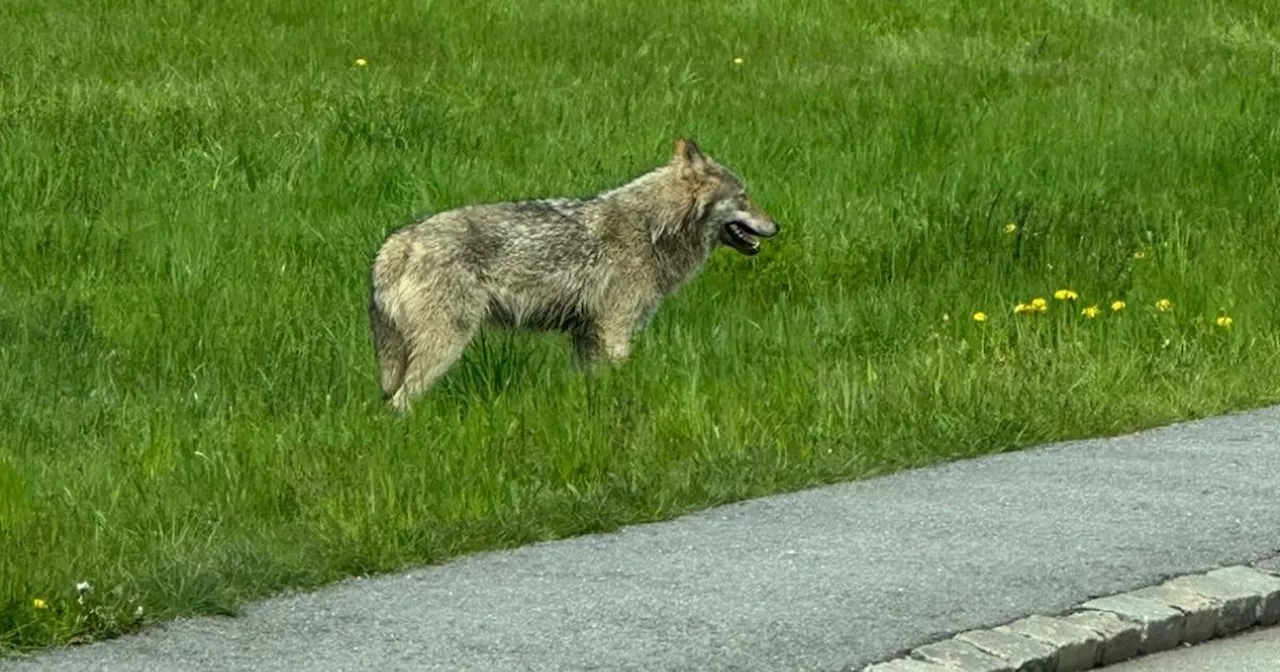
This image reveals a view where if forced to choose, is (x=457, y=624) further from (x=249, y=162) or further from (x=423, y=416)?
(x=249, y=162)

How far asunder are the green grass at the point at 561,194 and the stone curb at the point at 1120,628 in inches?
64.3

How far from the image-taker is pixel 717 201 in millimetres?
11477

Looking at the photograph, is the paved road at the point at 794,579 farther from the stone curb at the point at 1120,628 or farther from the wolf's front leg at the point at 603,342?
the wolf's front leg at the point at 603,342

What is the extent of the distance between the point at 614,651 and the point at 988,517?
197cm

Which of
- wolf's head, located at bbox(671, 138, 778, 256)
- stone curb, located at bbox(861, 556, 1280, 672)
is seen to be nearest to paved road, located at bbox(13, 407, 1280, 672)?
stone curb, located at bbox(861, 556, 1280, 672)

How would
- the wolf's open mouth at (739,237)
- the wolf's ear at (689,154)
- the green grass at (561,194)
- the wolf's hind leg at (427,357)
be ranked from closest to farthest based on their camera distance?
the green grass at (561,194)
the wolf's hind leg at (427,357)
the wolf's ear at (689,154)
the wolf's open mouth at (739,237)

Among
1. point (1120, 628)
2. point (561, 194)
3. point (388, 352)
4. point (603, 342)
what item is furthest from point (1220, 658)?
point (561, 194)

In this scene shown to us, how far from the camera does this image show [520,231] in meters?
10.6

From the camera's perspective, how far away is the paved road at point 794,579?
6742mm

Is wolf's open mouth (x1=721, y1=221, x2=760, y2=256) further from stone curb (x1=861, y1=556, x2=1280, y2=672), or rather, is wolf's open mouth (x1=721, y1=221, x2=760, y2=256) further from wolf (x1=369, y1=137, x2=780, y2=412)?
stone curb (x1=861, y1=556, x2=1280, y2=672)

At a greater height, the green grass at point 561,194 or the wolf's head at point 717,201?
the wolf's head at point 717,201

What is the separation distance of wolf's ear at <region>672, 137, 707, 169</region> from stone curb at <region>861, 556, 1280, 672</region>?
166 inches

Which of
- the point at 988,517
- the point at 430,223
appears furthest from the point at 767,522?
the point at 430,223

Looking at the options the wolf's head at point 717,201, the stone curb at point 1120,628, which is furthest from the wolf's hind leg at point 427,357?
the stone curb at point 1120,628
